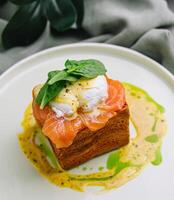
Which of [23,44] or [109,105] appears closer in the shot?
[109,105]

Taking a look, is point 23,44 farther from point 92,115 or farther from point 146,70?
point 92,115

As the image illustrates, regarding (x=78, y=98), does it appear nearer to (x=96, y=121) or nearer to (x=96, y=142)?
(x=96, y=121)

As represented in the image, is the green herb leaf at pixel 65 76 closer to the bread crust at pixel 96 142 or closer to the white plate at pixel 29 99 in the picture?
the bread crust at pixel 96 142

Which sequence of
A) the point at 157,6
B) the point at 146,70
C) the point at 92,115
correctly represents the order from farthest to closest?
the point at 157,6, the point at 146,70, the point at 92,115

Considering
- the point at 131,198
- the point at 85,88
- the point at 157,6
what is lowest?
the point at 131,198

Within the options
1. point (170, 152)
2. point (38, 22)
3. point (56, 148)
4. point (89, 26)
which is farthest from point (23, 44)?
point (170, 152)

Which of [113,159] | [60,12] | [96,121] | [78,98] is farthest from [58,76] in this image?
[60,12]
